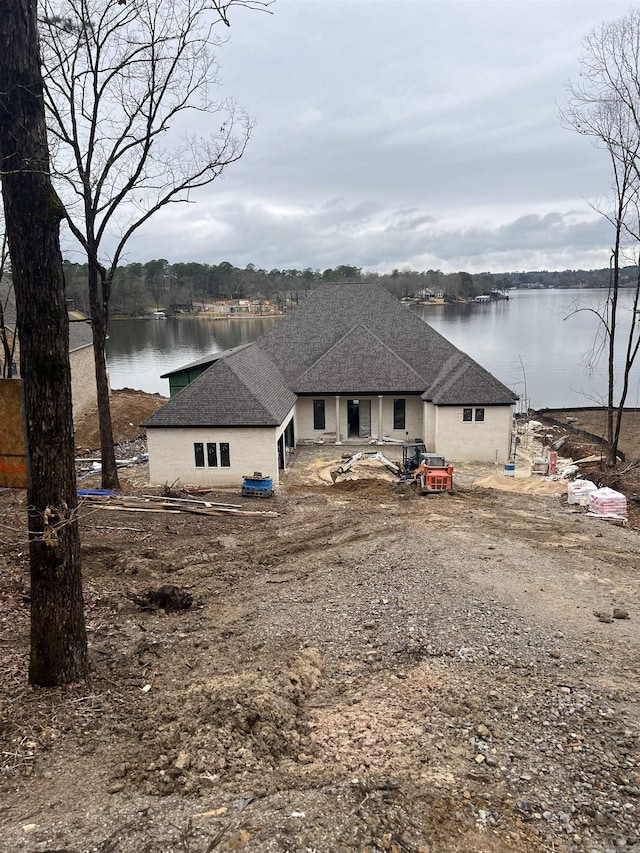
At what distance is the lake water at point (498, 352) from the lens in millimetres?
53562

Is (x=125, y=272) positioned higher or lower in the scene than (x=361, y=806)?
higher

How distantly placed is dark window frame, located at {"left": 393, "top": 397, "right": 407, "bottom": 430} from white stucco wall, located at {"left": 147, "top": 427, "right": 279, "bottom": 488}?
960cm

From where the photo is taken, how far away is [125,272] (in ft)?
456

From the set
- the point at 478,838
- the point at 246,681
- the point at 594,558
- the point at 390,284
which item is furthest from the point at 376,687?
the point at 390,284

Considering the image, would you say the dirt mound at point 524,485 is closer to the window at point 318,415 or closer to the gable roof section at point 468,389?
the gable roof section at point 468,389

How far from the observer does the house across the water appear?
21.9 m

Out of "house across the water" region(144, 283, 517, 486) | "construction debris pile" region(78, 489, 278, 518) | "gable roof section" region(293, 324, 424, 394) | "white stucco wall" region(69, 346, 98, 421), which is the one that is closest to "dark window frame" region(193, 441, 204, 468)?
"house across the water" region(144, 283, 517, 486)

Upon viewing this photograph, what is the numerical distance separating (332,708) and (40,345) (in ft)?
16.8

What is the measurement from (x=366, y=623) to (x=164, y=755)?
4325 millimetres

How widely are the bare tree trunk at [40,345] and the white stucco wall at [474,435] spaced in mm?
21301

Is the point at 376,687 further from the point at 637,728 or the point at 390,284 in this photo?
the point at 390,284

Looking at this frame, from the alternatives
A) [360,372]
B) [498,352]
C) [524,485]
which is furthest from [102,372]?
[498,352]

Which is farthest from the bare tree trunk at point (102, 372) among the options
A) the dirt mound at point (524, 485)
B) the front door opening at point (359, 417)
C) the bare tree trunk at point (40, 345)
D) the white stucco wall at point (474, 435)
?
the white stucco wall at point (474, 435)

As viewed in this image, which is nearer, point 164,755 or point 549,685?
point 164,755
